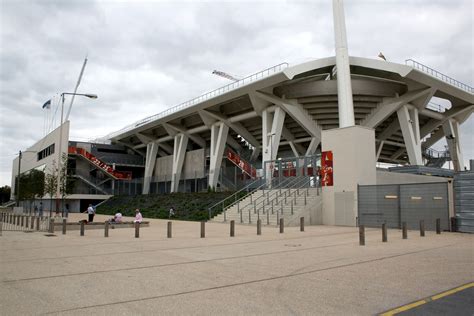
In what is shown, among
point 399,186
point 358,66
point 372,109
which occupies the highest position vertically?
point 358,66

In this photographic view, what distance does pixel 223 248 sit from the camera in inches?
511

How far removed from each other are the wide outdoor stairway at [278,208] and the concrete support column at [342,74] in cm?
1108

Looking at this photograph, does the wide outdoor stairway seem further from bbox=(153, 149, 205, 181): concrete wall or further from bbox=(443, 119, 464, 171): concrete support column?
bbox=(443, 119, 464, 171): concrete support column

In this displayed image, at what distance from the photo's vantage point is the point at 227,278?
7828 millimetres

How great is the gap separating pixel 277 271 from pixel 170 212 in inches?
1112

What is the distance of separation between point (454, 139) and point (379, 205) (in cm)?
3520

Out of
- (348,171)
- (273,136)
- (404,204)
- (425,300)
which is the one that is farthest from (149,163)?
(425,300)

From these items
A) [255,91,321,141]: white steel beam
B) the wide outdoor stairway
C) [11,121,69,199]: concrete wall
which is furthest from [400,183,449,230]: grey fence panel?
[11,121,69,199]: concrete wall

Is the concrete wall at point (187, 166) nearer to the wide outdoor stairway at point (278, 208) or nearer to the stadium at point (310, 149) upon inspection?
the stadium at point (310, 149)

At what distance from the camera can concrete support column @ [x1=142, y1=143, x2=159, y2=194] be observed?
215ft

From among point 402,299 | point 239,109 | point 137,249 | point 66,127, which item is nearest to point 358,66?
point 239,109

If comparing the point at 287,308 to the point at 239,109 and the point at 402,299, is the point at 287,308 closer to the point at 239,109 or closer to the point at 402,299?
the point at 402,299

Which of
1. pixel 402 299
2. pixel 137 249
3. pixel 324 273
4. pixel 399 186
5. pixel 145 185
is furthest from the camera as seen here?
pixel 145 185

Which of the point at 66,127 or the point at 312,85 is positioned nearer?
the point at 312,85
